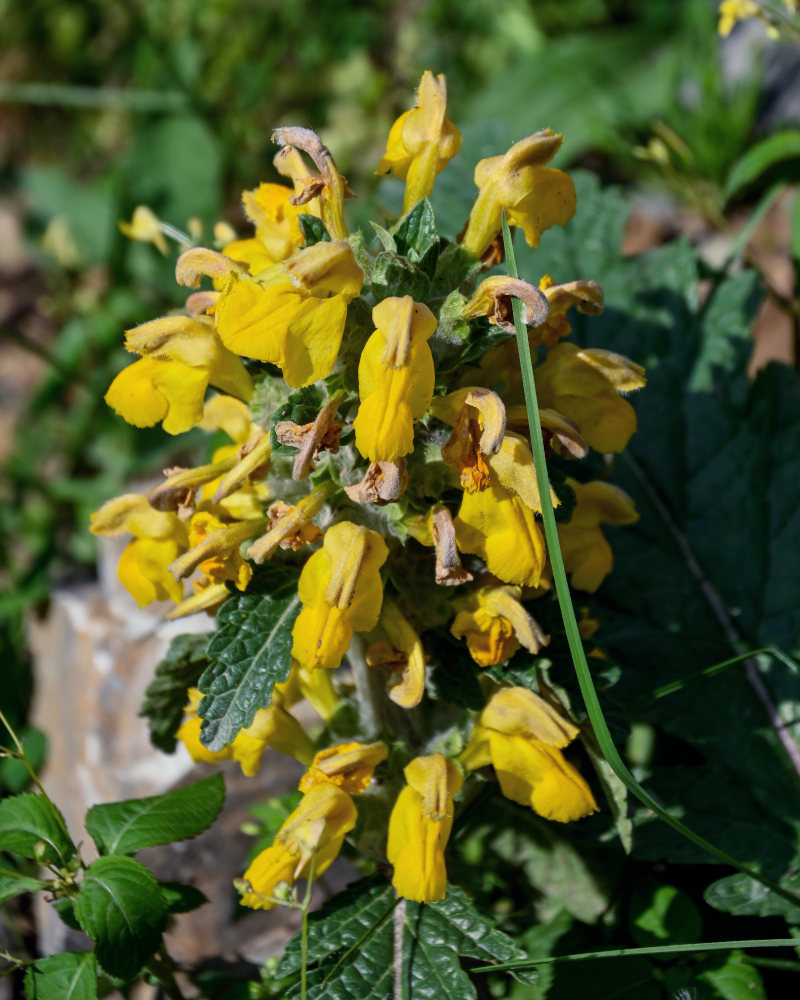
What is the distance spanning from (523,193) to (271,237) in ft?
1.39

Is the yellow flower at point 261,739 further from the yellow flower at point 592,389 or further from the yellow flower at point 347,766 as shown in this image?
the yellow flower at point 592,389

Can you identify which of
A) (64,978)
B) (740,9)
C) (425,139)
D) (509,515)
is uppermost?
(740,9)

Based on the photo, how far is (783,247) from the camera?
3598 millimetres

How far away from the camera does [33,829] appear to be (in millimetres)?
1514

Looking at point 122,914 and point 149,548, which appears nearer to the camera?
point 122,914

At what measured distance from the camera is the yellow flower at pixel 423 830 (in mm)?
1409

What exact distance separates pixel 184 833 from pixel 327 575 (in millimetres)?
546

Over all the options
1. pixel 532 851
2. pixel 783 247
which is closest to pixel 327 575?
pixel 532 851

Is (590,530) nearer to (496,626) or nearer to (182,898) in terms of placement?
(496,626)

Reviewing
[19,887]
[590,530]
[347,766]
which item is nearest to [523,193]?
[590,530]

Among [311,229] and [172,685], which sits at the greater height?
[311,229]

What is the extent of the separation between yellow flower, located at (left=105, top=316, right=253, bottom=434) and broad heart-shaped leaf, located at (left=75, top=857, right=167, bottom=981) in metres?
0.69

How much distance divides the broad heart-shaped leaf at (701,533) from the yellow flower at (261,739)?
628 mm

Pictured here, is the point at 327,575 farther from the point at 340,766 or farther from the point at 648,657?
the point at 648,657
